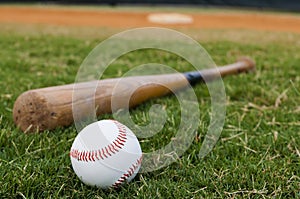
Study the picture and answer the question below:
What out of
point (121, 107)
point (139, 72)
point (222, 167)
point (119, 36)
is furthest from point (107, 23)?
point (222, 167)

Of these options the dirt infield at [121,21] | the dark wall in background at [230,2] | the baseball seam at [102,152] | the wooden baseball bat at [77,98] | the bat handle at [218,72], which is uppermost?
the baseball seam at [102,152]

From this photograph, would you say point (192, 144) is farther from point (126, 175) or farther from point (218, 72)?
point (218, 72)

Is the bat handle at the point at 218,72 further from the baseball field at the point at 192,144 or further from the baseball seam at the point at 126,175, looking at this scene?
the baseball seam at the point at 126,175

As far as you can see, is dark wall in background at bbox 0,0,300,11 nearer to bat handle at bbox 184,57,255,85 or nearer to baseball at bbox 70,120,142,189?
bat handle at bbox 184,57,255,85

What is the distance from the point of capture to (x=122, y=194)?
3.85 feet

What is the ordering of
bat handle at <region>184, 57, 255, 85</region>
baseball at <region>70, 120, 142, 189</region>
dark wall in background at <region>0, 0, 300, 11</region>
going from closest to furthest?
1. baseball at <region>70, 120, 142, 189</region>
2. bat handle at <region>184, 57, 255, 85</region>
3. dark wall in background at <region>0, 0, 300, 11</region>

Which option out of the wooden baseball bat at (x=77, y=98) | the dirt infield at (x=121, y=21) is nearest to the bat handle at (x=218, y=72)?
the wooden baseball bat at (x=77, y=98)

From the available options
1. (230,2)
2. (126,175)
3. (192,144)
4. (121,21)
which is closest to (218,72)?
(192,144)

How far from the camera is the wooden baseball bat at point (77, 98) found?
1.57m

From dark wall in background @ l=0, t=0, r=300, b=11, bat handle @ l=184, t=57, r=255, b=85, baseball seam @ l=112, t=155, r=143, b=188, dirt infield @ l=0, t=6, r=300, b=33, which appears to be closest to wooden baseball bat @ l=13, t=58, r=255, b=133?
bat handle @ l=184, t=57, r=255, b=85

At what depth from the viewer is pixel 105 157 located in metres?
1.17

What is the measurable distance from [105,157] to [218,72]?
5.16 ft

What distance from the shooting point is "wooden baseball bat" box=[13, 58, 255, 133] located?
1.57 metres

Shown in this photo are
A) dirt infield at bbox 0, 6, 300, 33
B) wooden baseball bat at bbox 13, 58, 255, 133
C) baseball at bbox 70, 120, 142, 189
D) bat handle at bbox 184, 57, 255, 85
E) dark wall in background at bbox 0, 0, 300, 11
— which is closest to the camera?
baseball at bbox 70, 120, 142, 189
